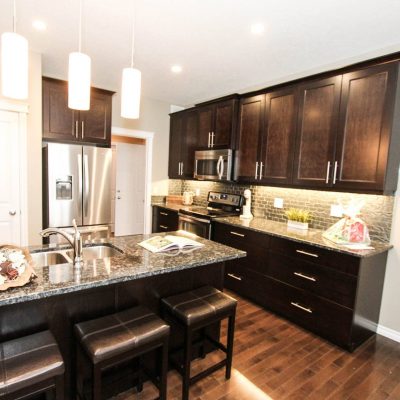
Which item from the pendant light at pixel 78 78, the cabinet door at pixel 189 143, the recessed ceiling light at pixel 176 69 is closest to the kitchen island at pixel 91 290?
the pendant light at pixel 78 78

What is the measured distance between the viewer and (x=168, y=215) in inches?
172

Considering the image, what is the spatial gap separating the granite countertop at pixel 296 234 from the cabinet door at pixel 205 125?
1295mm

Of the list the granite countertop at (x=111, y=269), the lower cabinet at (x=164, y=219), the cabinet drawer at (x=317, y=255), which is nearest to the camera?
the granite countertop at (x=111, y=269)

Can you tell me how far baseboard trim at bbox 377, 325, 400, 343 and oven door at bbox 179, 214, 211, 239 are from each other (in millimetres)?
2006

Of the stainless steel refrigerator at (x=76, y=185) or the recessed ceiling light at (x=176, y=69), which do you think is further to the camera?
the stainless steel refrigerator at (x=76, y=185)

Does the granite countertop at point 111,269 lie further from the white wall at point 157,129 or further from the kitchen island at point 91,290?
the white wall at point 157,129

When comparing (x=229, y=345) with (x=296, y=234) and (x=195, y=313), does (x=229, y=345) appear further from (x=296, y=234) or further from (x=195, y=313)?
(x=296, y=234)

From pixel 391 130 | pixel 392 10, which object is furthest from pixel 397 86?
pixel 392 10

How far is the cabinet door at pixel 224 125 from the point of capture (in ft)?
12.1

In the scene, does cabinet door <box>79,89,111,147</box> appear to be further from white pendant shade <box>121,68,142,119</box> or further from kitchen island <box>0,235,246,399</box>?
white pendant shade <box>121,68,142,119</box>

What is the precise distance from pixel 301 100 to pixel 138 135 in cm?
262

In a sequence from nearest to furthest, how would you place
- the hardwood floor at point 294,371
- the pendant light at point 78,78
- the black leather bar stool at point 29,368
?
the black leather bar stool at point 29,368, the pendant light at point 78,78, the hardwood floor at point 294,371

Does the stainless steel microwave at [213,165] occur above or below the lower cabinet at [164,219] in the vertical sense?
above

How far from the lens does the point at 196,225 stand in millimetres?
3711
